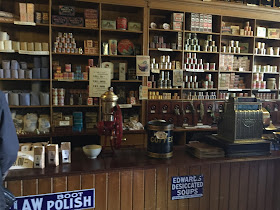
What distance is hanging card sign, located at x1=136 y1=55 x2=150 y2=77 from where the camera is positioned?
3.95 metres

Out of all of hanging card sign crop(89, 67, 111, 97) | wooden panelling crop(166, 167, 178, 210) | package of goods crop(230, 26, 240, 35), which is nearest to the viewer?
wooden panelling crop(166, 167, 178, 210)

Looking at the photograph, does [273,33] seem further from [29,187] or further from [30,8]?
[29,187]

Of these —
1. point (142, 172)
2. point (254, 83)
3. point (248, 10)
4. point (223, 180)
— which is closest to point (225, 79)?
point (254, 83)

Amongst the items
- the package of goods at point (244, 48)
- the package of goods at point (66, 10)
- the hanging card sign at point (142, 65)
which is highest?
the package of goods at point (66, 10)

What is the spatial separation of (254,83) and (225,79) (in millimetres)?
635

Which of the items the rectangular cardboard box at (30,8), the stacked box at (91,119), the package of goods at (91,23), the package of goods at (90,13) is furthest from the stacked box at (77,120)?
the rectangular cardboard box at (30,8)

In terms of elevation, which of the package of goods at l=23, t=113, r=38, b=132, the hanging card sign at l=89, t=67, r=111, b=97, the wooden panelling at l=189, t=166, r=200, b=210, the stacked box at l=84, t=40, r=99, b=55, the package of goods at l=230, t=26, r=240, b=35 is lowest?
the wooden panelling at l=189, t=166, r=200, b=210

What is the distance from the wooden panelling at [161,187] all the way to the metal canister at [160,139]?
132 mm

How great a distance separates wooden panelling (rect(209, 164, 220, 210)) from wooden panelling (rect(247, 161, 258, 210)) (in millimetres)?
307

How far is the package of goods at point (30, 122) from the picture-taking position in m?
3.47

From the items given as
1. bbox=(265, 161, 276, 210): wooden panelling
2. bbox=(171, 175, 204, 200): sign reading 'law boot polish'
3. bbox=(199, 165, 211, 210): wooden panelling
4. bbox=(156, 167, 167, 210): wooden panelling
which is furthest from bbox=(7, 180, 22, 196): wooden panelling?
bbox=(265, 161, 276, 210): wooden panelling

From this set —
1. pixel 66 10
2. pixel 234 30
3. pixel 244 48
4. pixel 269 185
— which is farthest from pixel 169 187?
pixel 244 48

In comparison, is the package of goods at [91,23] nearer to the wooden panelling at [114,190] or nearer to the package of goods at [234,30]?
the package of goods at [234,30]

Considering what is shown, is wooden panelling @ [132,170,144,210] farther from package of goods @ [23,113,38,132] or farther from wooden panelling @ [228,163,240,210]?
package of goods @ [23,113,38,132]
